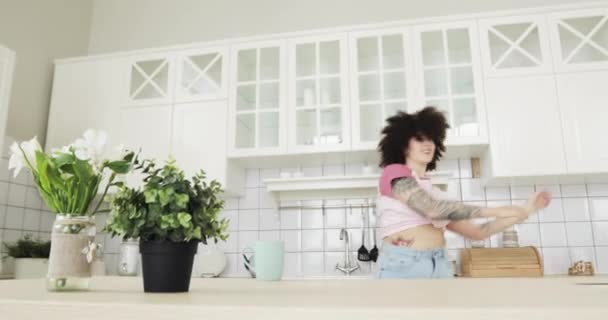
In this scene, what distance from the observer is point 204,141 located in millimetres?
2688

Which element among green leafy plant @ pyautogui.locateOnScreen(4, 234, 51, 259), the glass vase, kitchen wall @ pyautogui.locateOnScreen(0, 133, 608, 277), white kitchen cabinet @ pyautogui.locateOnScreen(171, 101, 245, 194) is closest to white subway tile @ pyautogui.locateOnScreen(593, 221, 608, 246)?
kitchen wall @ pyautogui.locateOnScreen(0, 133, 608, 277)

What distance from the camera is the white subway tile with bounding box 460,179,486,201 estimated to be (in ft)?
8.87

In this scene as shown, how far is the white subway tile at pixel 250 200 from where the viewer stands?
2916 millimetres

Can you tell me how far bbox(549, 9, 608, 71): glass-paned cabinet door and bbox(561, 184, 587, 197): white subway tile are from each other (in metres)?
0.66

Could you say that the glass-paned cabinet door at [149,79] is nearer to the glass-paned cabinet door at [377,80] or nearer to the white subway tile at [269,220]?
the white subway tile at [269,220]

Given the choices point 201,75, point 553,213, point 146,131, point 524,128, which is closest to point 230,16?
point 201,75

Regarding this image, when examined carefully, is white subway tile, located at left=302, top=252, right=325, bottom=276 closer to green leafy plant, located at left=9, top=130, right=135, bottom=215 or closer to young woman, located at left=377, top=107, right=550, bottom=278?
young woman, located at left=377, top=107, right=550, bottom=278

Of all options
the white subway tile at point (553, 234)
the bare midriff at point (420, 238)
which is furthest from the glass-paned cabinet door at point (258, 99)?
the white subway tile at point (553, 234)

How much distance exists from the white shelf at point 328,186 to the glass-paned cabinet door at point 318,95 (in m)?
0.19

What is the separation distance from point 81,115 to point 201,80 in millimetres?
795

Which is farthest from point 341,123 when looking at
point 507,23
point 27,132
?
point 27,132

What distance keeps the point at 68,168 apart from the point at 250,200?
2165 millimetres

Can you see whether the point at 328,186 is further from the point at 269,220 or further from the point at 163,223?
the point at 163,223

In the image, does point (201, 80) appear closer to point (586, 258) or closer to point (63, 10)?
point (63, 10)
